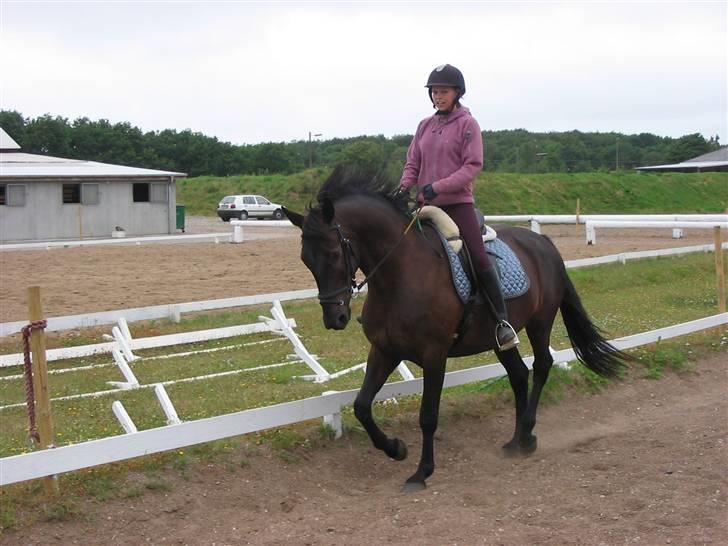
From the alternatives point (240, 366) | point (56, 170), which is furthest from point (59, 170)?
point (240, 366)

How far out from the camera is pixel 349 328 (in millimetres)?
11938

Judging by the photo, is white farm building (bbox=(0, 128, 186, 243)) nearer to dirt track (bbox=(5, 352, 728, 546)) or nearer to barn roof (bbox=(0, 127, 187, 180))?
barn roof (bbox=(0, 127, 187, 180))

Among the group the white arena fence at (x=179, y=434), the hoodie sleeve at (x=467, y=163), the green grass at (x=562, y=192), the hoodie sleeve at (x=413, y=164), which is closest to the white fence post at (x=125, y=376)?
the white arena fence at (x=179, y=434)

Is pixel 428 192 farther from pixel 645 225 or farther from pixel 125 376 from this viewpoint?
pixel 645 225

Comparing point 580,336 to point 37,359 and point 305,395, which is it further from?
point 37,359

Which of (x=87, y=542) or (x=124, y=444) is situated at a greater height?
(x=124, y=444)

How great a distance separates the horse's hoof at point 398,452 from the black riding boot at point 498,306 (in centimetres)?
105

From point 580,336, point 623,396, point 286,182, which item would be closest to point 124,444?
point 580,336

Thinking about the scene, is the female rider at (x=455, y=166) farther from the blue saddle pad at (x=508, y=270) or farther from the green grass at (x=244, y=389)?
the green grass at (x=244, y=389)

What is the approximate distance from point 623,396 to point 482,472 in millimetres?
2922

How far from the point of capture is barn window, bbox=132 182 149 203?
3572 centimetres

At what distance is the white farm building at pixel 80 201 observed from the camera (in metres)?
31.7

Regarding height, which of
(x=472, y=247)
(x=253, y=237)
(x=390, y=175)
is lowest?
(x=253, y=237)

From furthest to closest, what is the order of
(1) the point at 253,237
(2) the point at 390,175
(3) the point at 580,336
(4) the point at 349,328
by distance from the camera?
1. (1) the point at 253,237
2. (4) the point at 349,328
3. (3) the point at 580,336
4. (2) the point at 390,175
